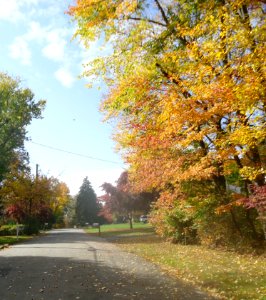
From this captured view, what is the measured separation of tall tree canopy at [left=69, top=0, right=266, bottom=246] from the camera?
9781 millimetres

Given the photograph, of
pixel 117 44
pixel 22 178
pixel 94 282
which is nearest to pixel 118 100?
pixel 117 44

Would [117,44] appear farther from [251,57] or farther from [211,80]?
[251,57]

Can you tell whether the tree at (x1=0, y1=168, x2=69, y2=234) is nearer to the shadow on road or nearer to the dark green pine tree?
the shadow on road

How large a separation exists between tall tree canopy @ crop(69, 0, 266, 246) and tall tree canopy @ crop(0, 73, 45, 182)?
43.3ft

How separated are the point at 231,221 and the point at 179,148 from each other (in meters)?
3.76

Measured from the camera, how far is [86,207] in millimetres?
82062

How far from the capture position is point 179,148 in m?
16.1

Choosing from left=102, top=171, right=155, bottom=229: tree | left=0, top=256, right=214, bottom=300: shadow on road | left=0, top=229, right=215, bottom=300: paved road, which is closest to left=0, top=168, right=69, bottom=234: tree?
left=102, top=171, right=155, bottom=229: tree

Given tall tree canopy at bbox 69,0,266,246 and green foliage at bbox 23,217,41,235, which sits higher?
tall tree canopy at bbox 69,0,266,246

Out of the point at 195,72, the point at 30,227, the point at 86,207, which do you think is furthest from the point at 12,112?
the point at 86,207

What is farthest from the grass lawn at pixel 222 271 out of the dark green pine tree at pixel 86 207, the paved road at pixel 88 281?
the dark green pine tree at pixel 86 207

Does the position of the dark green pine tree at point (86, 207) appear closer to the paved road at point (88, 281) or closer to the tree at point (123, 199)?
the tree at point (123, 199)

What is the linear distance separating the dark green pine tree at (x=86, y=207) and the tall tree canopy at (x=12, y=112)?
54.5m

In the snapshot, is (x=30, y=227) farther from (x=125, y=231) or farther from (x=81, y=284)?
(x=81, y=284)
